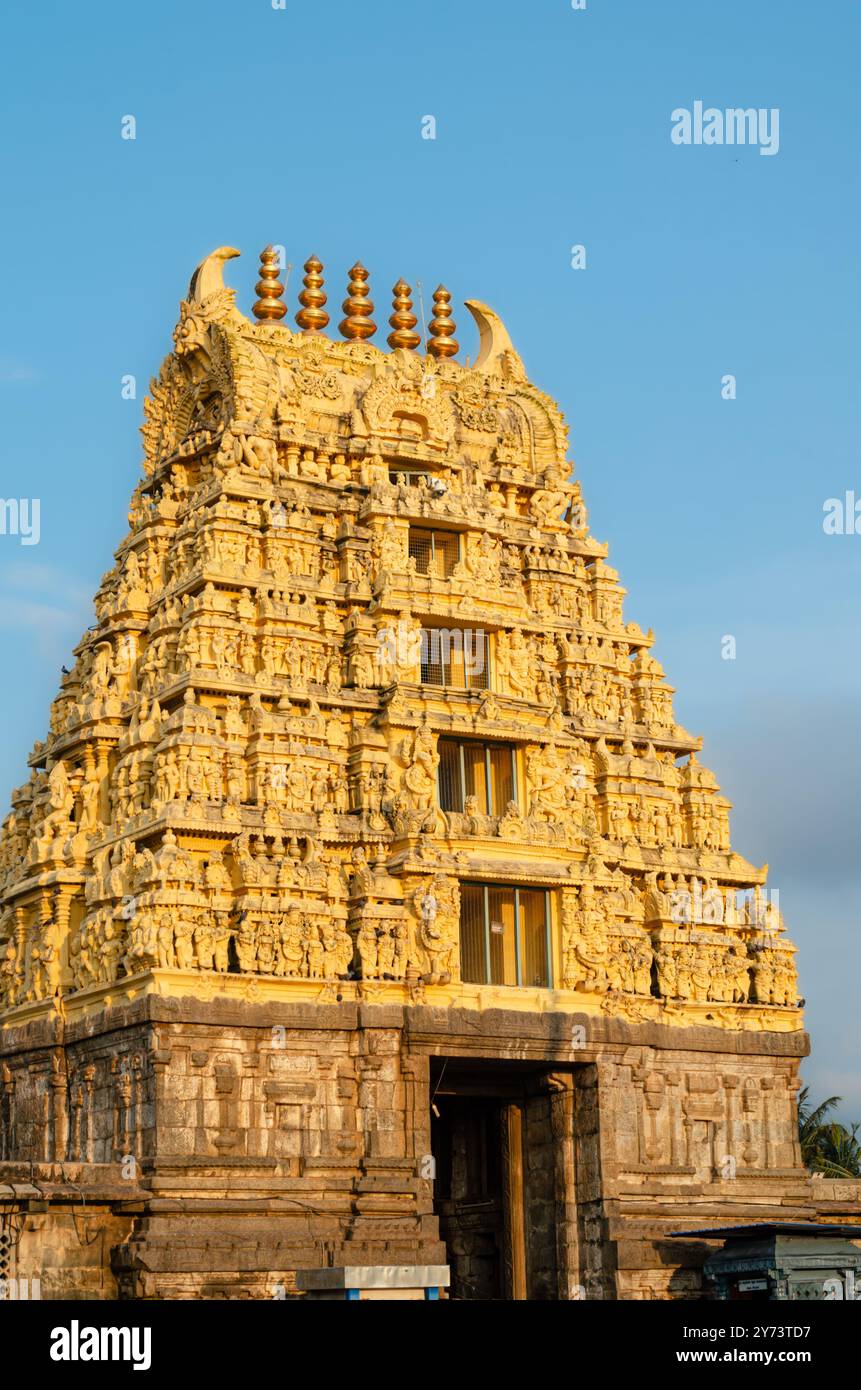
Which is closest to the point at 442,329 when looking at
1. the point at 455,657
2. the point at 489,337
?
the point at 489,337

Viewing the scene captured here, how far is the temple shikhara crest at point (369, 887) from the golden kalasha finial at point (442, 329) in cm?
91

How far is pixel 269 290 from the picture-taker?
55.0 metres

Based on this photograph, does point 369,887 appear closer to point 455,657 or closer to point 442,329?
point 455,657

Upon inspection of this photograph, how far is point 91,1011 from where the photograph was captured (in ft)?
151

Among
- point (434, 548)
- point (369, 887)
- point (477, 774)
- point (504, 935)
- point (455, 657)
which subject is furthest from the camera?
point (434, 548)

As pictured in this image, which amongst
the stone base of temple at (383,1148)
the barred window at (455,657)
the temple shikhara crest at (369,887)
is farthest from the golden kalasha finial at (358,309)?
the stone base of temple at (383,1148)

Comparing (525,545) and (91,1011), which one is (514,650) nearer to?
(525,545)

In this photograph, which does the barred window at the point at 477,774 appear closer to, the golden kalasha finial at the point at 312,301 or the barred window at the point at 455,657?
the barred window at the point at 455,657

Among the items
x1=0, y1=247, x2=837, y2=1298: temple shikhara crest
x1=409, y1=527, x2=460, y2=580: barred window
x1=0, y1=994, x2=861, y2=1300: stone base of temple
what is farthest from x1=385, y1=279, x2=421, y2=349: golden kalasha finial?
x1=0, y1=994, x2=861, y2=1300: stone base of temple

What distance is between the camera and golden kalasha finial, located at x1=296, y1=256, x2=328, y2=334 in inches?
2173

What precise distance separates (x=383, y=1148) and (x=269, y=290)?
21.7 metres

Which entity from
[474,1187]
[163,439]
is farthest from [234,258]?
[474,1187]

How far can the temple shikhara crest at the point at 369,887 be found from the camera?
145 feet

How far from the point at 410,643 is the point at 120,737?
22.2ft
